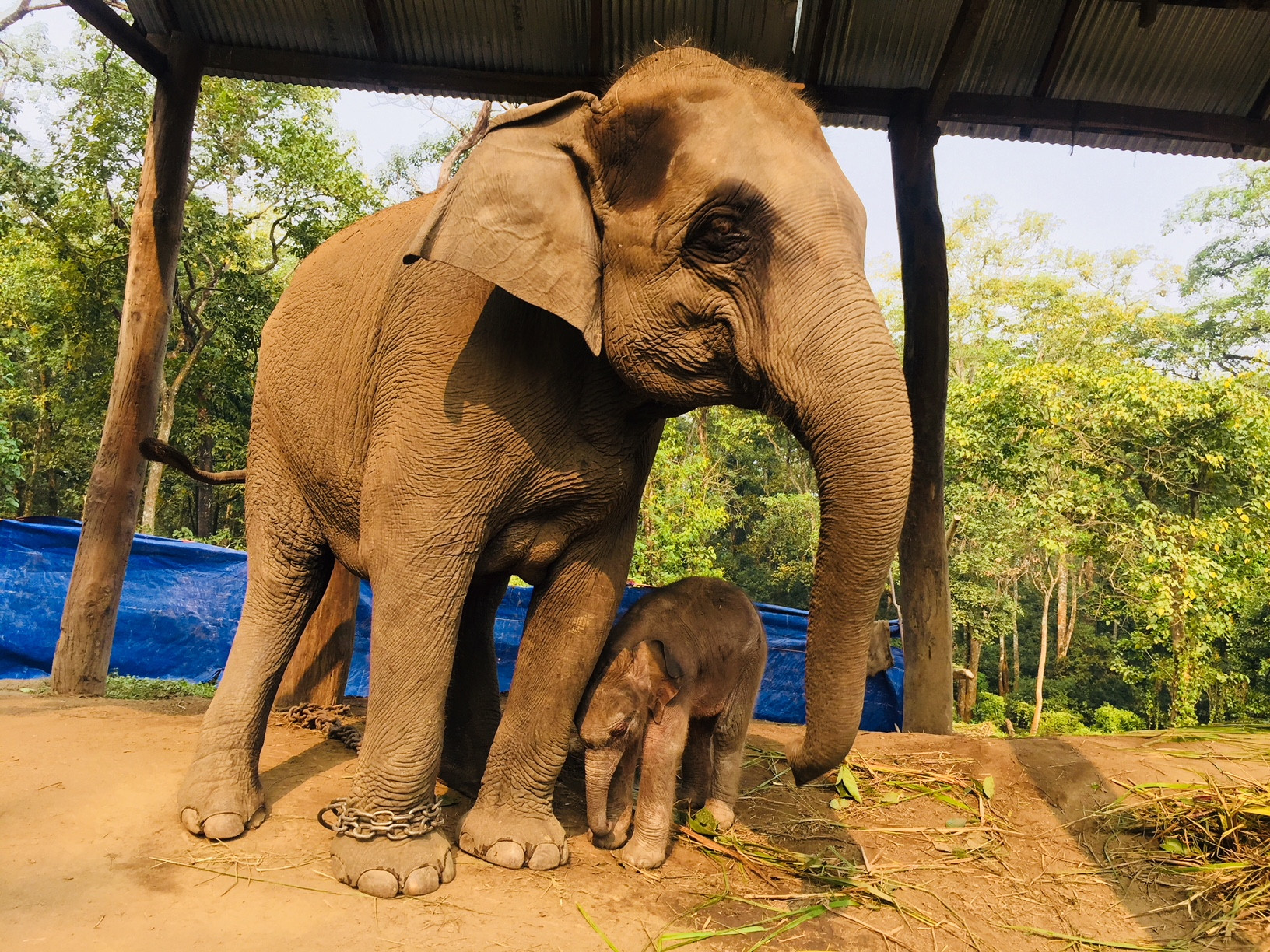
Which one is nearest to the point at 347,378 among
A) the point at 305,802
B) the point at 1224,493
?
the point at 305,802

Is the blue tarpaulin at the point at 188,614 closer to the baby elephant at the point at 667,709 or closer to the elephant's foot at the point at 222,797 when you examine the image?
the baby elephant at the point at 667,709

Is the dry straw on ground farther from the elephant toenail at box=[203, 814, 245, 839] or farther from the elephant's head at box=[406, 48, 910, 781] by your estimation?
the elephant toenail at box=[203, 814, 245, 839]

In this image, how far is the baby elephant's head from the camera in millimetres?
3486

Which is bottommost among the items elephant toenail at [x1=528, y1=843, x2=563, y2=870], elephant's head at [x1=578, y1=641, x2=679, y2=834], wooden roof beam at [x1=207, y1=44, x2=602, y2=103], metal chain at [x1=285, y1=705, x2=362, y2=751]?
metal chain at [x1=285, y1=705, x2=362, y2=751]

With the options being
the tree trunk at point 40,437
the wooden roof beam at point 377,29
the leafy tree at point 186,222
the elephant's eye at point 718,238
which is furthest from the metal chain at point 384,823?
the tree trunk at point 40,437

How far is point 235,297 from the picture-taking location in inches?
632

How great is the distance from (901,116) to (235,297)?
13.6 metres

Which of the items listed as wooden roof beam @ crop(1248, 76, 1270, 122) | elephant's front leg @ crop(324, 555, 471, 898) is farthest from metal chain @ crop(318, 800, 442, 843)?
wooden roof beam @ crop(1248, 76, 1270, 122)

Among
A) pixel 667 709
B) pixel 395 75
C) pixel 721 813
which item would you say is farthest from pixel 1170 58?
pixel 721 813

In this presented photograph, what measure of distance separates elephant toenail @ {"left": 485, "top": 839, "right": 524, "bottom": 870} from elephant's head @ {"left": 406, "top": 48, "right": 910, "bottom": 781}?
3.91 feet

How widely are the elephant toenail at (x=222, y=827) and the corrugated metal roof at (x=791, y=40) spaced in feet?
15.1

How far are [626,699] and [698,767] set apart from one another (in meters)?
0.77

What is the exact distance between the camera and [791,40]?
18.8 feet

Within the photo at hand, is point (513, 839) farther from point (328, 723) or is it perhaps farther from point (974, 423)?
point (974, 423)
